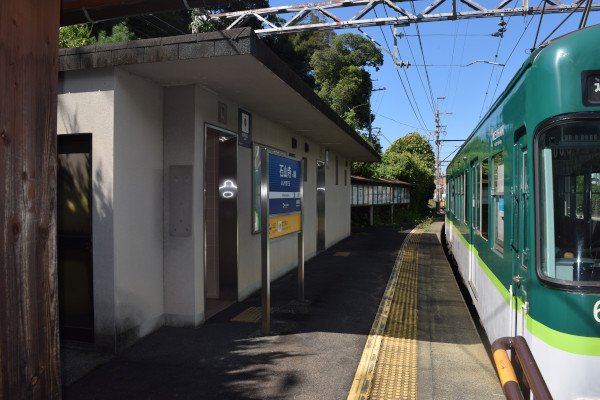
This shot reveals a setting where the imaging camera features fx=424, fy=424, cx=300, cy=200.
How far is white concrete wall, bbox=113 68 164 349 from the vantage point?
490cm

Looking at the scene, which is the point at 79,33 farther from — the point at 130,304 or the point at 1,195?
the point at 1,195

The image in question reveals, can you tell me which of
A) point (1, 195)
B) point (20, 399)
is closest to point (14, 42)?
point (1, 195)

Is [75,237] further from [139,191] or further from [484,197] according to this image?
[484,197]

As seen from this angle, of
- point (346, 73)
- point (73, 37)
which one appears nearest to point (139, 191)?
point (73, 37)

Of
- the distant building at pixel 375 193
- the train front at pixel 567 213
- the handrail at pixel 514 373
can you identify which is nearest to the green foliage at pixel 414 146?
the distant building at pixel 375 193

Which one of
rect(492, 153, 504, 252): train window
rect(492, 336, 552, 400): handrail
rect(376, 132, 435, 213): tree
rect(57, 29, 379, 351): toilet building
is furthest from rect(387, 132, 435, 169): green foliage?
rect(492, 336, 552, 400): handrail

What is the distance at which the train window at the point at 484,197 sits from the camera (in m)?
5.36

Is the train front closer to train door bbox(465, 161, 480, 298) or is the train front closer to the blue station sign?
train door bbox(465, 161, 480, 298)

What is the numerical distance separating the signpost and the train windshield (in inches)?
137

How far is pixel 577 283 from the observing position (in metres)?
2.69

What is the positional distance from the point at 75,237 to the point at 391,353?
4033 mm

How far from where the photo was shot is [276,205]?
606 centimetres

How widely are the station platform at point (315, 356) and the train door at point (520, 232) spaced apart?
1156mm

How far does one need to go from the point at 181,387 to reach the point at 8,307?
124 inches
